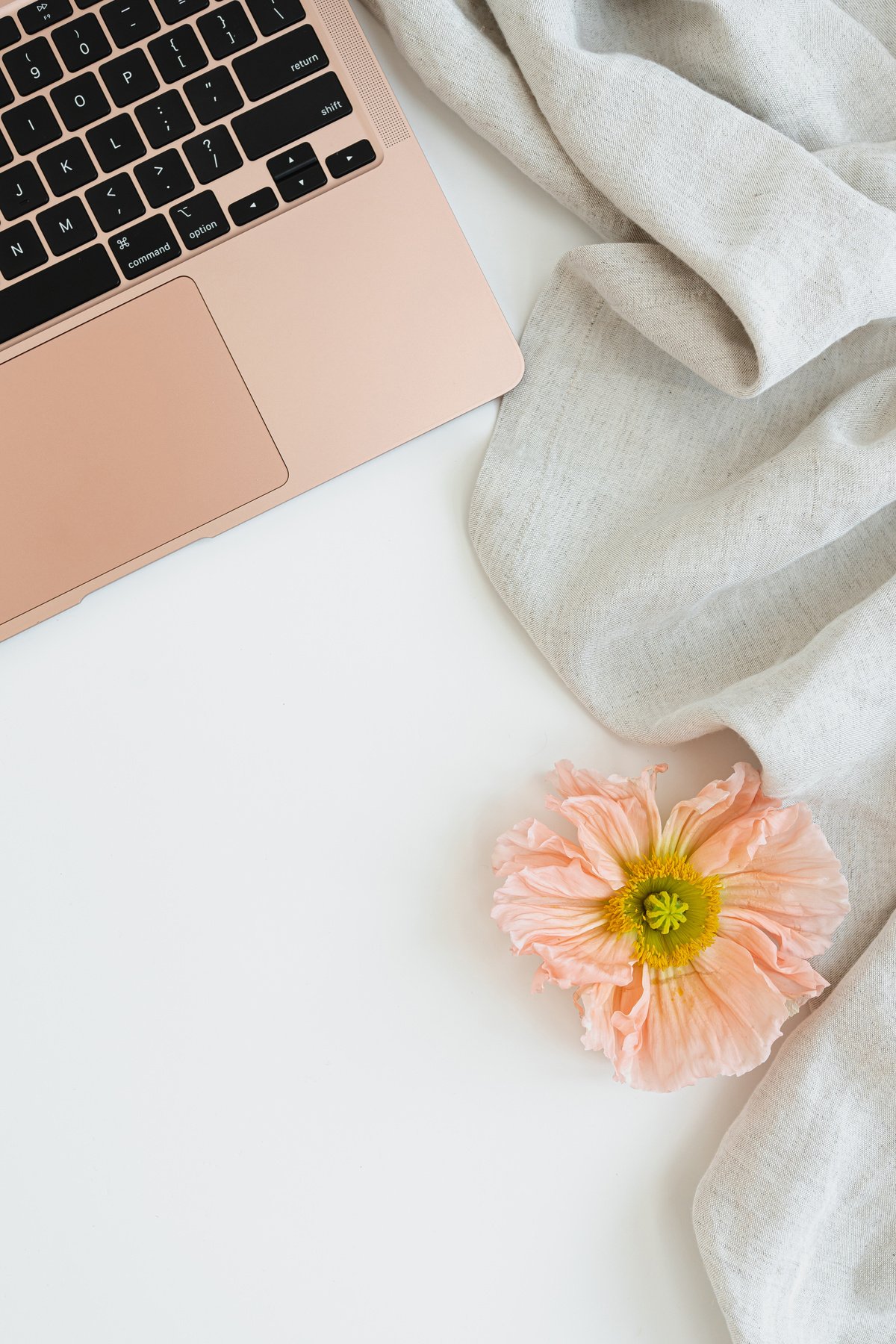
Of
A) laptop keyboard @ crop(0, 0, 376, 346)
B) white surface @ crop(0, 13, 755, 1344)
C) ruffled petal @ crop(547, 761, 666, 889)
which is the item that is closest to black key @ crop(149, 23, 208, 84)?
laptop keyboard @ crop(0, 0, 376, 346)

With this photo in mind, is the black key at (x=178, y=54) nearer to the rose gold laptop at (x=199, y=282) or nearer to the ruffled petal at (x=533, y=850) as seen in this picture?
the rose gold laptop at (x=199, y=282)

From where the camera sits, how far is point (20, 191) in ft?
1.43

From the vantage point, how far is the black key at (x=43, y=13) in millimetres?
436

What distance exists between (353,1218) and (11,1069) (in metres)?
0.18

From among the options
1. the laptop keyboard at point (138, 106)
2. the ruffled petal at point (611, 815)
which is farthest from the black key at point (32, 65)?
the ruffled petal at point (611, 815)

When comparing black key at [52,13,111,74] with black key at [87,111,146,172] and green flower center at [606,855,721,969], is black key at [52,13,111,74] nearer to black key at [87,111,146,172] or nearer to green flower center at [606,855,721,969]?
black key at [87,111,146,172]

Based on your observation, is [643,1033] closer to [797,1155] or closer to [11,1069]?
[797,1155]

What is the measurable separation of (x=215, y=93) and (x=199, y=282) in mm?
80

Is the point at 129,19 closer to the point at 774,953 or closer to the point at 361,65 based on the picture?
the point at 361,65

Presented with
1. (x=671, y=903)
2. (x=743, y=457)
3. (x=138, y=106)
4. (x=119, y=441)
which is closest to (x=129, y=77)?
(x=138, y=106)

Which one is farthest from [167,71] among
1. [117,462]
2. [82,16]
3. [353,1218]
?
[353,1218]

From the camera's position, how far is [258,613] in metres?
0.49

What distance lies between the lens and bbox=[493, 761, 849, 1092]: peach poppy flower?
434mm

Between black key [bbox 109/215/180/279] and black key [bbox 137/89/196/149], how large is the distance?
0.03 meters
